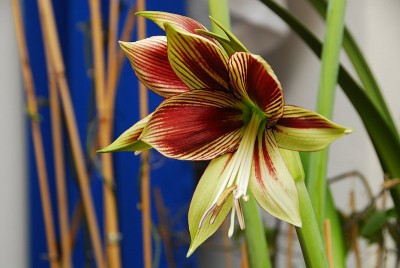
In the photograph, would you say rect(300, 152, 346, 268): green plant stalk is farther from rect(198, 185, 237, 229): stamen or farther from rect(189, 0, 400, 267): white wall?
Result: rect(189, 0, 400, 267): white wall

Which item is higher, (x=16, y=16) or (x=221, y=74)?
(x=16, y=16)

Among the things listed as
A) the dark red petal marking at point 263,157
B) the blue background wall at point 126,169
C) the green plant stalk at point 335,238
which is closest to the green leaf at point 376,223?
the green plant stalk at point 335,238

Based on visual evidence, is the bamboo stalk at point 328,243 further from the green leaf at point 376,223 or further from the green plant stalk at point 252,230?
the green leaf at point 376,223

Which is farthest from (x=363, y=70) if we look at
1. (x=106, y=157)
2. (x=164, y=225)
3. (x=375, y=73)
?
(x=164, y=225)

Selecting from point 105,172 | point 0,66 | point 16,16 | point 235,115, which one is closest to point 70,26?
point 0,66

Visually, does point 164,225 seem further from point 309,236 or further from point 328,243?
point 309,236

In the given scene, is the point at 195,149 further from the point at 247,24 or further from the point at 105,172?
the point at 247,24

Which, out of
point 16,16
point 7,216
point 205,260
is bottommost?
point 205,260
